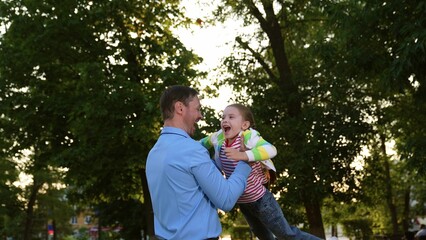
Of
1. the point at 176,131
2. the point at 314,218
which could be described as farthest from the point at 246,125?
the point at 314,218

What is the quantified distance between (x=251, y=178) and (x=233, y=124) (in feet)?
1.38

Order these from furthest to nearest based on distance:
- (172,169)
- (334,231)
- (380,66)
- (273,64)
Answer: (334,231) → (273,64) → (380,66) → (172,169)

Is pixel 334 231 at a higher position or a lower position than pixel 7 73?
lower

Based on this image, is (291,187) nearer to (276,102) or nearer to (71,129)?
(276,102)

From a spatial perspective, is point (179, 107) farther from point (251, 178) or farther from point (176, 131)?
point (251, 178)

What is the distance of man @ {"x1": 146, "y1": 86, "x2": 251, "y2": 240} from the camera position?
157 inches

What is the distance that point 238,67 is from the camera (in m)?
28.3

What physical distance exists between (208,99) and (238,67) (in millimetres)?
2037

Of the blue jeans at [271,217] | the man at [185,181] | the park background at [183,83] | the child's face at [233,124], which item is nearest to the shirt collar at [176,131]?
the man at [185,181]

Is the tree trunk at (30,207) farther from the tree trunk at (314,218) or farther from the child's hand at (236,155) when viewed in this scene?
the child's hand at (236,155)

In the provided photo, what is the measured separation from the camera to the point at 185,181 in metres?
4.03

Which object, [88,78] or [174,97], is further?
[88,78]

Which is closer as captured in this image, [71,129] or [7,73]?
[71,129]

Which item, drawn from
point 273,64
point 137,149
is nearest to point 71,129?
point 137,149
